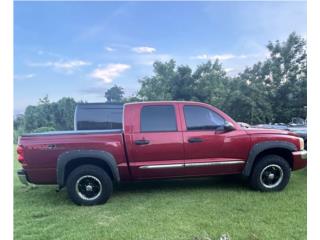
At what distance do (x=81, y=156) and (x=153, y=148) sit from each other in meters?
1.13

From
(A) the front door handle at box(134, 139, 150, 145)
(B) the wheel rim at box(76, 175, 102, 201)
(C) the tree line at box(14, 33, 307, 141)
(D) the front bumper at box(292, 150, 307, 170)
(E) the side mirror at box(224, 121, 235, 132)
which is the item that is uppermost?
(C) the tree line at box(14, 33, 307, 141)

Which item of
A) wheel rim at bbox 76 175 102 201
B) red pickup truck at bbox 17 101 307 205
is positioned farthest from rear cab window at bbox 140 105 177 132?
wheel rim at bbox 76 175 102 201

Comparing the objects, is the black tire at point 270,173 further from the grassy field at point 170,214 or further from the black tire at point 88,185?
the black tire at point 88,185

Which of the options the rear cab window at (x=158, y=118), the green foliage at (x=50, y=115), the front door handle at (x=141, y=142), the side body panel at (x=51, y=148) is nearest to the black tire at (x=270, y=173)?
the rear cab window at (x=158, y=118)

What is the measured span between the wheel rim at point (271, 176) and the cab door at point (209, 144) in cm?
45

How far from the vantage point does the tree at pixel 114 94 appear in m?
6.77

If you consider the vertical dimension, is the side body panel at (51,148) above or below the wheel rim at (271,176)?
above

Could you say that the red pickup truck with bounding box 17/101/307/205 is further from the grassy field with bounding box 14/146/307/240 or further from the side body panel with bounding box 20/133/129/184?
the grassy field with bounding box 14/146/307/240

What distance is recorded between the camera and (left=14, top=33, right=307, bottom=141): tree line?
6207 mm

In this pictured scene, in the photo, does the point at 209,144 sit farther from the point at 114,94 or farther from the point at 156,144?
the point at 114,94

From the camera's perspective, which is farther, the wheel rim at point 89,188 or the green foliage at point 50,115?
the green foliage at point 50,115

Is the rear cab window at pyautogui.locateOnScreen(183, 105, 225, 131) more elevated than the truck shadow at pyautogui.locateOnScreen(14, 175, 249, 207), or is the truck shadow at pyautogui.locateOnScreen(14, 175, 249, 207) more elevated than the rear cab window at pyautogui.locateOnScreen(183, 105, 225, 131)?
the rear cab window at pyautogui.locateOnScreen(183, 105, 225, 131)

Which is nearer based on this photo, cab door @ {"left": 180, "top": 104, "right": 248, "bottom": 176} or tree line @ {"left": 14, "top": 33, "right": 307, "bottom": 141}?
cab door @ {"left": 180, "top": 104, "right": 248, "bottom": 176}
